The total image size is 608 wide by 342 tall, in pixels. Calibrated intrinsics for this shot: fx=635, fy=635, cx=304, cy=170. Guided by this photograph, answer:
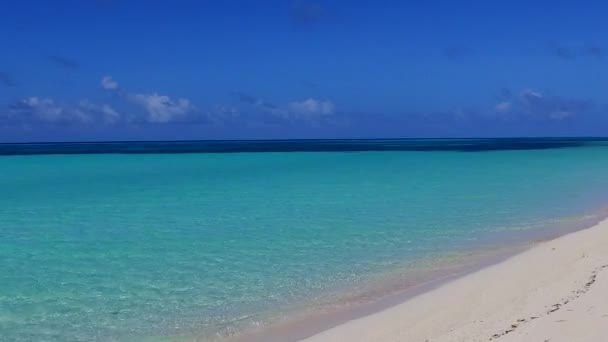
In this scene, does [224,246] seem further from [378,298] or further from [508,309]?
[508,309]

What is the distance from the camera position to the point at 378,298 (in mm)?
7395

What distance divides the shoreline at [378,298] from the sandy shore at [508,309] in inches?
6.7

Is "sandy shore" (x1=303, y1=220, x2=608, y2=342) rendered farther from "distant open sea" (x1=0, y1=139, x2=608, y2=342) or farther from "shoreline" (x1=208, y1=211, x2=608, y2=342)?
"distant open sea" (x1=0, y1=139, x2=608, y2=342)

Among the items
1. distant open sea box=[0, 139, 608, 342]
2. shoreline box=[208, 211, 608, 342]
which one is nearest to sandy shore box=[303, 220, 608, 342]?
shoreline box=[208, 211, 608, 342]

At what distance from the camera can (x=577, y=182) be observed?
22.5 m

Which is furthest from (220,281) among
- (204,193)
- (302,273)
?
(204,193)

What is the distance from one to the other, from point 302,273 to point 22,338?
363 centimetres

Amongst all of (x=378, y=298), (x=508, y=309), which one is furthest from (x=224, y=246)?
(x=508, y=309)

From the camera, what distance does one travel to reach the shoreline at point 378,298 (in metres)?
6.25

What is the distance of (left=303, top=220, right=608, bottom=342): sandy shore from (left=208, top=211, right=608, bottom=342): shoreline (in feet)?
0.56

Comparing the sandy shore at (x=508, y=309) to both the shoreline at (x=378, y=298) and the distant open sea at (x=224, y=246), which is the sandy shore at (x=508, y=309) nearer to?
the shoreline at (x=378, y=298)

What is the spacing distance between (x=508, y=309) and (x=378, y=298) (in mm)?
1597

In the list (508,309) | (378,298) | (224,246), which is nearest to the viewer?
(508,309)

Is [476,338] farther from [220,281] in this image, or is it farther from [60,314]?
[60,314]
